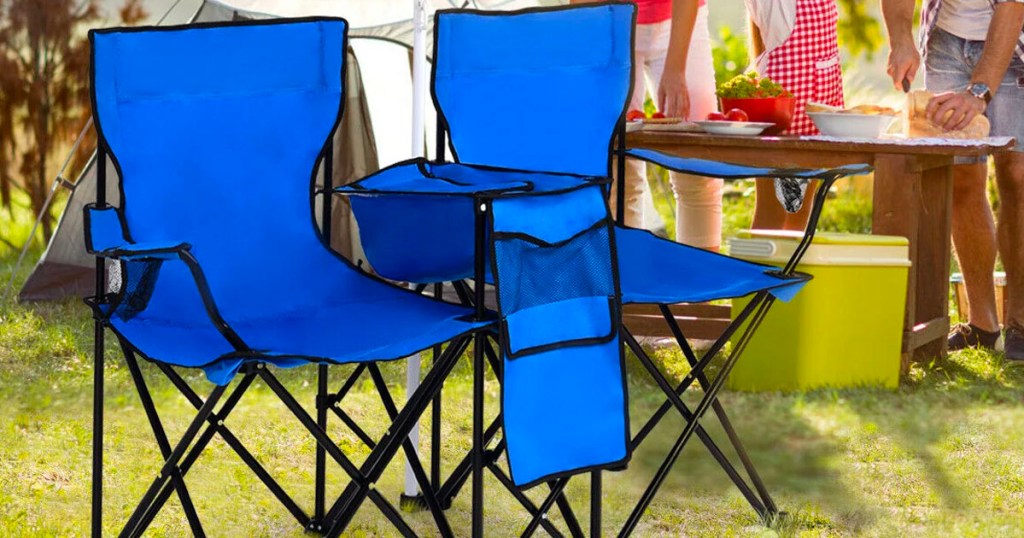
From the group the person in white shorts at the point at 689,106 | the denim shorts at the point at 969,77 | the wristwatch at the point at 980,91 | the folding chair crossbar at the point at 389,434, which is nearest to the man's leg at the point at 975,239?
the denim shorts at the point at 969,77

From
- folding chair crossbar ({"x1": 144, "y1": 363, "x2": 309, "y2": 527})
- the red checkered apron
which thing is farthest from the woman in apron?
folding chair crossbar ({"x1": 144, "y1": 363, "x2": 309, "y2": 527})

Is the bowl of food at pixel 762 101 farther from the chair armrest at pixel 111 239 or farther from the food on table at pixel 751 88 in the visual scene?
the chair armrest at pixel 111 239

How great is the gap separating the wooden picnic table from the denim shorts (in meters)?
0.22

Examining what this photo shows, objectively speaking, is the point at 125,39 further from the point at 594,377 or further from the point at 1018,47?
the point at 1018,47

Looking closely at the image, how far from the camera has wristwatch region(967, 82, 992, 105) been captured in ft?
12.4

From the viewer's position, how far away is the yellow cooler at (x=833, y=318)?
11.6ft

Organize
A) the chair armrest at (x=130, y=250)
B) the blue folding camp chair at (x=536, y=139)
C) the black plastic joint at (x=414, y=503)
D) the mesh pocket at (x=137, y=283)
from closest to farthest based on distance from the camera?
the chair armrest at (x=130, y=250), the mesh pocket at (x=137, y=283), the blue folding camp chair at (x=536, y=139), the black plastic joint at (x=414, y=503)

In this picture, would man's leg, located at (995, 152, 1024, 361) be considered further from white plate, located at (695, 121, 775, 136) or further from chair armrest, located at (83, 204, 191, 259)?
chair armrest, located at (83, 204, 191, 259)

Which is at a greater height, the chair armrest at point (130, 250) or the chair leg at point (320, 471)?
the chair armrest at point (130, 250)

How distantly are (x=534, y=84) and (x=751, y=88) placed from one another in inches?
47.2

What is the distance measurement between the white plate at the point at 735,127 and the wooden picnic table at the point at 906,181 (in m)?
0.03

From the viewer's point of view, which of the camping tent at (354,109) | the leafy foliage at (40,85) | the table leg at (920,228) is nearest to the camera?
the table leg at (920,228)

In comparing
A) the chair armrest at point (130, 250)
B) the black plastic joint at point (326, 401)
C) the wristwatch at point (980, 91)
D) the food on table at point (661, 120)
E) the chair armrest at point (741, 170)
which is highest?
the wristwatch at point (980, 91)

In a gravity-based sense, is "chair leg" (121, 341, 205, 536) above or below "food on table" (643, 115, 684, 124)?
below
